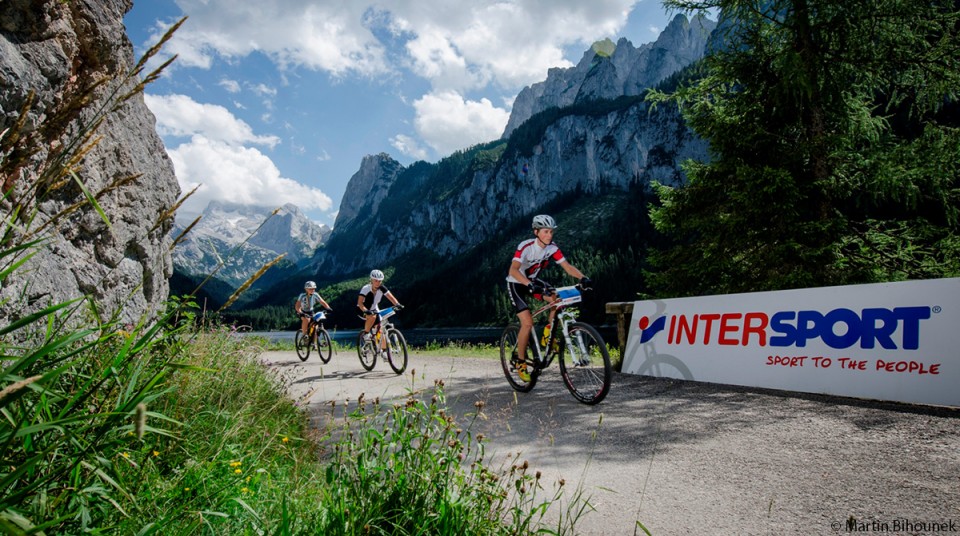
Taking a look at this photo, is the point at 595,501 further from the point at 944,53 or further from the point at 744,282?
the point at 944,53

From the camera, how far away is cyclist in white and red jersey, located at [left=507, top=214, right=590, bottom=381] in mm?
7125

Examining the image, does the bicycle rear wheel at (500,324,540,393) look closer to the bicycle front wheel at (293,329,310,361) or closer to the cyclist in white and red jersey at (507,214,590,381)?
the cyclist in white and red jersey at (507,214,590,381)

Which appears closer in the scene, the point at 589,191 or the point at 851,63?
the point at 851,63

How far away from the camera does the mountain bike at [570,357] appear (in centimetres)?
626

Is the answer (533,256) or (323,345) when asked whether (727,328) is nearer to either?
(533,256)

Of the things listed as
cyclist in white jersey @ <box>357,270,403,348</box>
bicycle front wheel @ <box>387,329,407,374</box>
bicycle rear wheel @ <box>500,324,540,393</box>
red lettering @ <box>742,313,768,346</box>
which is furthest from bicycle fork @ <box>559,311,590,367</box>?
cyclist in white jersey @ <box>357,270,403,348</box>

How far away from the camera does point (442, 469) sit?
2527mm

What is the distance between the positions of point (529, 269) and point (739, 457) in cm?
397

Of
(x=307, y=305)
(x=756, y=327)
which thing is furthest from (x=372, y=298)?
(x=756, y=327)

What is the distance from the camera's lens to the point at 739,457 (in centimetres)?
406

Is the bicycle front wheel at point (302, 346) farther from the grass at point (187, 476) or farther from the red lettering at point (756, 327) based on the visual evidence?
the red lettering at point (756, 327)

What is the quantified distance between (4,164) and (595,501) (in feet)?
11.7

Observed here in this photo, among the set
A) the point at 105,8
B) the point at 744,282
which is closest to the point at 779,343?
the point at 744,282

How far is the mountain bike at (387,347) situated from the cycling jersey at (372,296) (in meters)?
0.28
